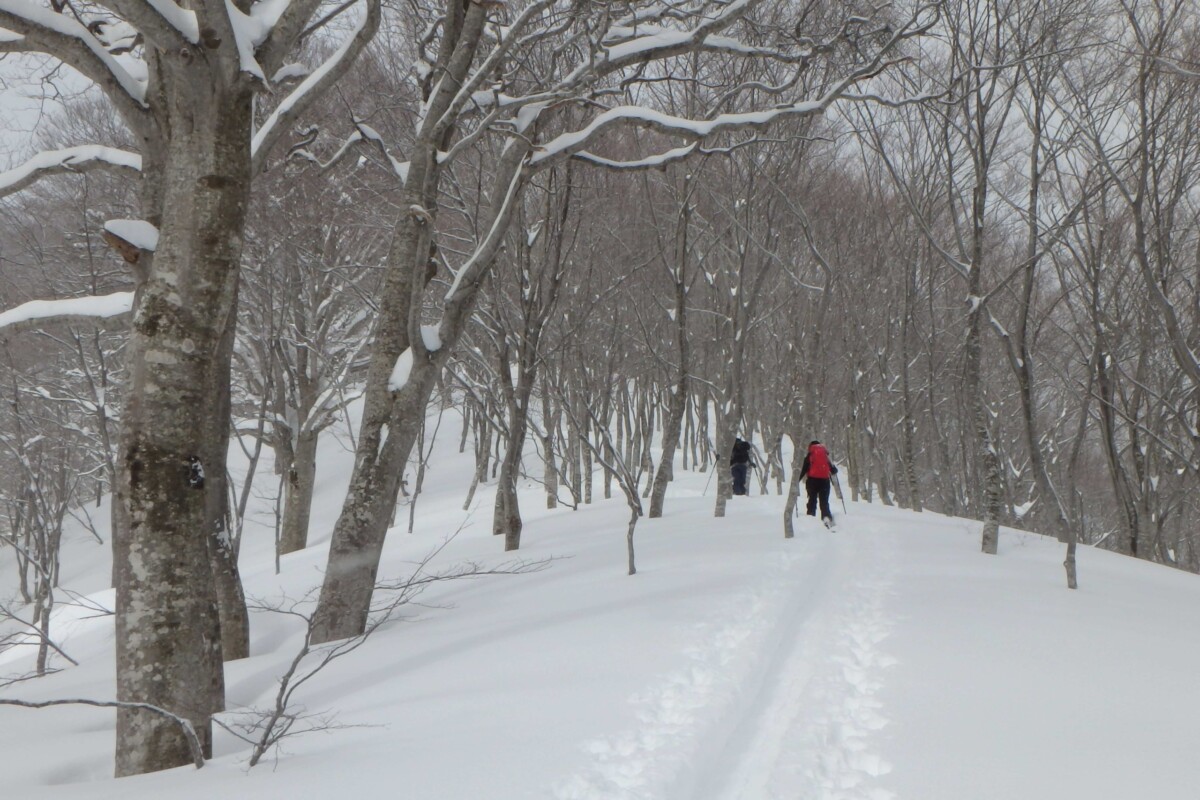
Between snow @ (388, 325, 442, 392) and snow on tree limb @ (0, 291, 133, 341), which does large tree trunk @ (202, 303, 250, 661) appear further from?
snow @ (388, 325, 442, 392)

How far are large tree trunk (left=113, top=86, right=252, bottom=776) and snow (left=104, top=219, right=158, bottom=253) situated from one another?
0.36 m

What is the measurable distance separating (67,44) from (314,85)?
1.23m

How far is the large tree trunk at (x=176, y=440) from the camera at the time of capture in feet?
11.9

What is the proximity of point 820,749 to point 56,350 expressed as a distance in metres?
16.9

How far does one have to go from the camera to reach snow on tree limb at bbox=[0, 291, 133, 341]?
4.29 metres

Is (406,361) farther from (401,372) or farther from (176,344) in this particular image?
(176,344)

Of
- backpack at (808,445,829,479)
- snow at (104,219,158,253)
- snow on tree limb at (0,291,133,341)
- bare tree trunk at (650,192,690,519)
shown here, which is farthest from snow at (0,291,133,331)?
backpack at (808,445,829,479)

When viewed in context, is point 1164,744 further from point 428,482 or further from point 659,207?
point 428,482

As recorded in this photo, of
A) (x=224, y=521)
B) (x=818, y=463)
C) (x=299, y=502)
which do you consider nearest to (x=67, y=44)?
(x=224, y=521)

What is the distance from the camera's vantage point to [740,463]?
1880 cm

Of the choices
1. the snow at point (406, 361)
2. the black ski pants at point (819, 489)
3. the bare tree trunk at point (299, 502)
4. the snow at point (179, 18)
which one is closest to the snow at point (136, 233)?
the snow at point (179, 18)

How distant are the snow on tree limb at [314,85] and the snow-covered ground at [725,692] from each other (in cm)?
348

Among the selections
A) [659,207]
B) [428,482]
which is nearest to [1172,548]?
[659,207]

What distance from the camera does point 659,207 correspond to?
14.9 meters
